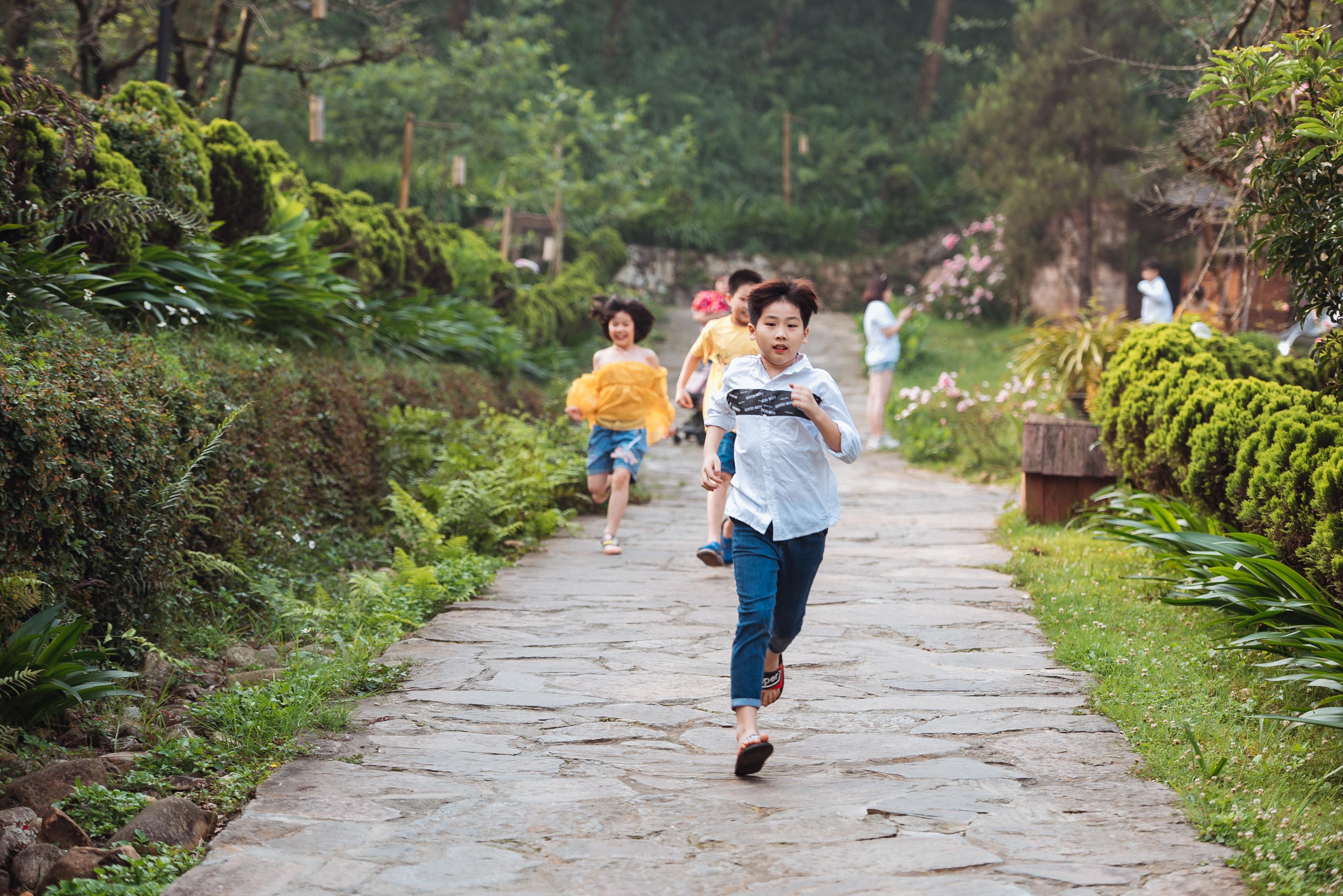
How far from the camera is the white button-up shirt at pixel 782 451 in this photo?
4.02m

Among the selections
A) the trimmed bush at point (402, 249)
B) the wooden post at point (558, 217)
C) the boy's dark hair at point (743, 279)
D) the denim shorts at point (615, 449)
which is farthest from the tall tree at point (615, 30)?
the boy's dark hair at point (743, 279)

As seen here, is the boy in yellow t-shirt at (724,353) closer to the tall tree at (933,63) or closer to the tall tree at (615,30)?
the tall tree at (933,63)

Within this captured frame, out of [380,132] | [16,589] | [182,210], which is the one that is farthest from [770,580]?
[380,132]

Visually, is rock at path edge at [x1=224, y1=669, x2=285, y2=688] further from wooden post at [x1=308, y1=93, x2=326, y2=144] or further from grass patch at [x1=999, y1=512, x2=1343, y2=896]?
wooden post at [x1=308, y1=93, x2=326, y2=144]

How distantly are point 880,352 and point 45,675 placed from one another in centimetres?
1058

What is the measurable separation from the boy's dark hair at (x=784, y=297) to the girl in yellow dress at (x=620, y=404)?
3.46m

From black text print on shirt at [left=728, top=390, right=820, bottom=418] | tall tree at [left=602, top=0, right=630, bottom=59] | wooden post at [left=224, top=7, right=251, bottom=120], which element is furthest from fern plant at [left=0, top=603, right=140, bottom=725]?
tall tree at [left=602, top=0, right=630, bottom=59]

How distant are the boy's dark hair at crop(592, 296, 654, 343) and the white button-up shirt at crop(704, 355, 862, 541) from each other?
372 cm

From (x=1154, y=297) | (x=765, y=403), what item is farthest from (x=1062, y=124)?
(x=765, y=403)

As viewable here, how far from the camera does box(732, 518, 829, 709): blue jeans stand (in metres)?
3.78

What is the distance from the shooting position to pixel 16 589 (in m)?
3.69

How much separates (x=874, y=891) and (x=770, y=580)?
1.28 m

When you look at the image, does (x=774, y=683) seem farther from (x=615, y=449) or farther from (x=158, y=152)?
(x=158, y=152)

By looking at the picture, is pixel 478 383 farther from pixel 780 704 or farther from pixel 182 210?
pixel 780 704
